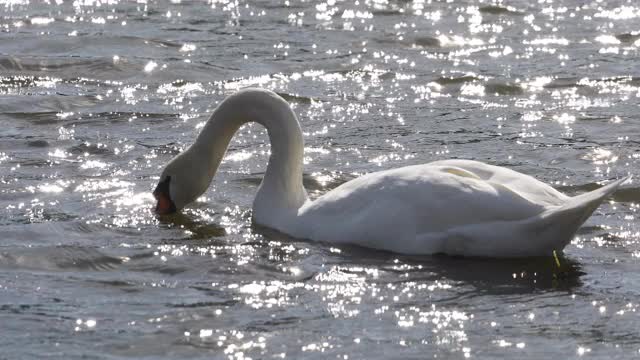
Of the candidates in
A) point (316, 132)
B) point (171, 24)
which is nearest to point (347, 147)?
point (316, 132)

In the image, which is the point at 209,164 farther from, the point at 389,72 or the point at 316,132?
the point at 389,72

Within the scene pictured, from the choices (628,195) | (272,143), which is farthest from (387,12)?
(272,143)

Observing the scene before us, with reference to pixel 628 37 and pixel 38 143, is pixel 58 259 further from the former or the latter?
pixel 628 37

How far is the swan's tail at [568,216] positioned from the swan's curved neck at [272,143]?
1.77 metres

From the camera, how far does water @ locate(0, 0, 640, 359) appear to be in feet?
23.8

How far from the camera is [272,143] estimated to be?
389 inches

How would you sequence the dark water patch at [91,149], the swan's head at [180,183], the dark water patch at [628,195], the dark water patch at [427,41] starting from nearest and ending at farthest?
the swan's head at [180,183] < the dark water patch at [628,195] < the dark water patch at [91,149] < the dark water patch at [427,41]

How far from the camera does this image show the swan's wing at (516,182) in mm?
8500

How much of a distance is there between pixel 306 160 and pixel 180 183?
1.84 metres

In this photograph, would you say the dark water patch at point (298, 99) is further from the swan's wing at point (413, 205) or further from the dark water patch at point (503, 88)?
the swan's wing at point (413, 205)

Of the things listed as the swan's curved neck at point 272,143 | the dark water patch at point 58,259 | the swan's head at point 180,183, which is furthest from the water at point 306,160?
the swan's curved neck at point 272,143

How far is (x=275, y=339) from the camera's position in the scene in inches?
278

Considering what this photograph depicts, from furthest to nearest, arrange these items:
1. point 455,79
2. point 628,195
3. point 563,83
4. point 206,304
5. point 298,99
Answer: point 455,79 < point 563,83 < point 298,99 < point 628,195 < point 206,304

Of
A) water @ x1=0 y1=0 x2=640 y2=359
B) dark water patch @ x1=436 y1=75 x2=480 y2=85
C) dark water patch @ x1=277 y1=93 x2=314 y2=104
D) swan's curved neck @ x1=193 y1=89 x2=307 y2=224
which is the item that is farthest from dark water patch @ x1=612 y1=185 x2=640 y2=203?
dark water patch @ x1=436 y1=75 x2=480 y2=85
